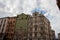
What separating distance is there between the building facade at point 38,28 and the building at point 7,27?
1005 cm

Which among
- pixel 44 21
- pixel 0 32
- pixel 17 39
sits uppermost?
pixel 44 21

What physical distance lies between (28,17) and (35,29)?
8.44 meters

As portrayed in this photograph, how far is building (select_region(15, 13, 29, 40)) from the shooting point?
52.3 meters

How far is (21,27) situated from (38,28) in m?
8.95

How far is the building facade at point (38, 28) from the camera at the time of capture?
49.6 m

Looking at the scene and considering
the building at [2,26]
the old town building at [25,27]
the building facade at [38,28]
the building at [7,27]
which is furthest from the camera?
the building at [7,27]

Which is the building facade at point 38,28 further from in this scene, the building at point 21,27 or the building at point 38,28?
the building at point 21,27

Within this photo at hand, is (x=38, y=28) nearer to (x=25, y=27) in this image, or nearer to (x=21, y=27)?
(x=25, y=27)

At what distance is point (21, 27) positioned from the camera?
54375 mm

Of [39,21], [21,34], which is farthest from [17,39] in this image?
[39,21]

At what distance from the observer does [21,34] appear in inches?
2071

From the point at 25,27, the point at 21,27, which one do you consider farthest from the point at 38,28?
the point at 21,27

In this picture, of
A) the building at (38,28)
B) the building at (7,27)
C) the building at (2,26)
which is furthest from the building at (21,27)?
the building at (2,26)

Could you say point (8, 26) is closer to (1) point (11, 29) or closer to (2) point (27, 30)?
(1) point (11, 29)
